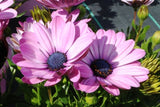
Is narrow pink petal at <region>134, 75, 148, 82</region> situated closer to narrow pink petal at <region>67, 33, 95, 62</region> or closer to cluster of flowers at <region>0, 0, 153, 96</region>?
cluster of flowers at <region>0, 0, 153, 96</region>

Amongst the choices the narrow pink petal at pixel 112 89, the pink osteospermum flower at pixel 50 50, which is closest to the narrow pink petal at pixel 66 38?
the pink osteospermum flower at pixel 50 50

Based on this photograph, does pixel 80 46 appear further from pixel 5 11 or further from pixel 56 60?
pixel 5 11

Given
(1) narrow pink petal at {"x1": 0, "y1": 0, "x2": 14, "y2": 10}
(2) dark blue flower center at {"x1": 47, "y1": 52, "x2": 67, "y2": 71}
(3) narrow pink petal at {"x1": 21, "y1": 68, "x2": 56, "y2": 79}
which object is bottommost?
(2) dark blue flower center at {"x1": 47, "y1": 52, "x2": 67, "y2": 71}

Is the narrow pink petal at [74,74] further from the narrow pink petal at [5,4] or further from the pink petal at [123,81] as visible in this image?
the narrow pink petal at [5,4]

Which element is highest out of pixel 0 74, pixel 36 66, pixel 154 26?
pixel 36 66

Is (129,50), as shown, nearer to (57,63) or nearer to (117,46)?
(117,46)

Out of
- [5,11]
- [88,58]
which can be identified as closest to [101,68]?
[88,58]

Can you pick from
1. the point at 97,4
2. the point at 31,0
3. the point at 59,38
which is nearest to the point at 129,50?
the point at 59,38

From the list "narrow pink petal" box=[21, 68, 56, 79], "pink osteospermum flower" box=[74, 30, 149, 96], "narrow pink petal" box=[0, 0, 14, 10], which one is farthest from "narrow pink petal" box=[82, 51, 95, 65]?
"narrow pink petal" box=[0, 0, 14, 10]
